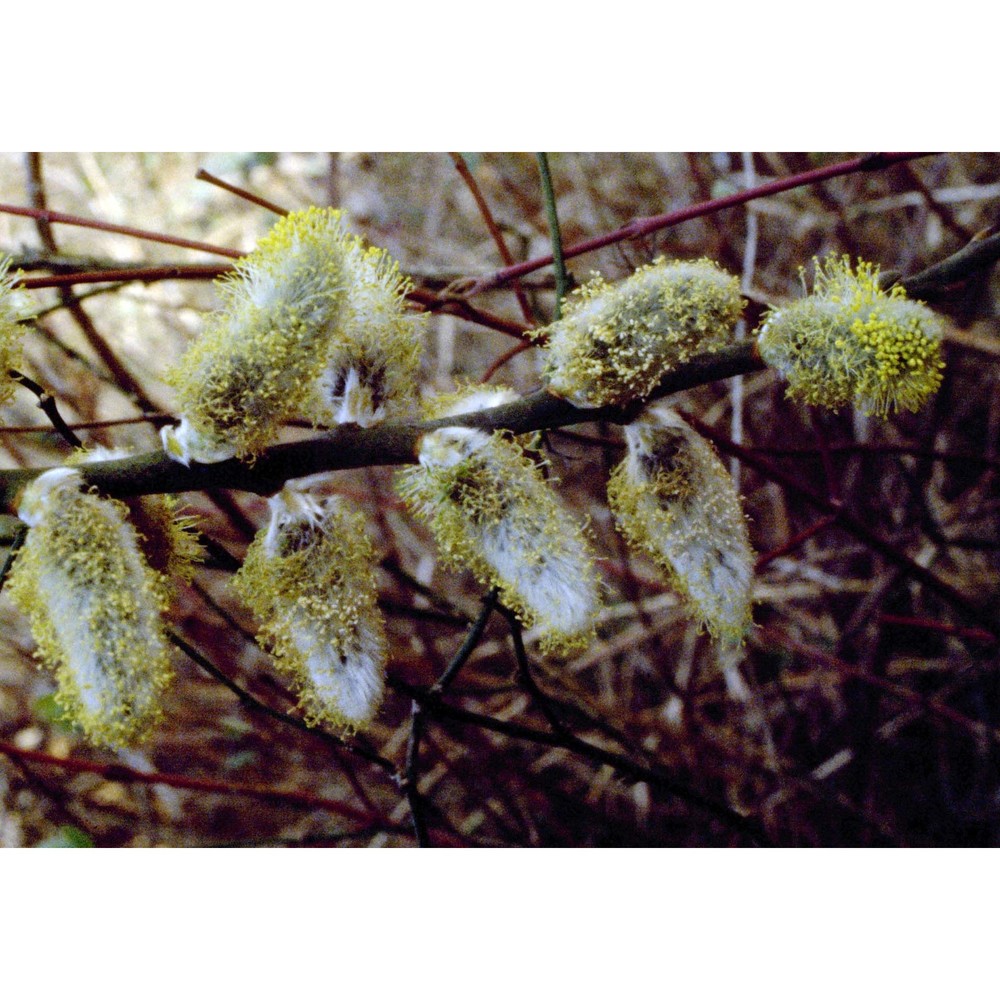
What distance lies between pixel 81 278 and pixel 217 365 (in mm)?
316

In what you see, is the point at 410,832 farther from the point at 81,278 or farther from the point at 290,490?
the point at 81,278

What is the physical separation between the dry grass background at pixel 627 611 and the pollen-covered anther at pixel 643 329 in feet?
1.33

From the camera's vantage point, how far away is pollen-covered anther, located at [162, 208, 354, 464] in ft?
1.98

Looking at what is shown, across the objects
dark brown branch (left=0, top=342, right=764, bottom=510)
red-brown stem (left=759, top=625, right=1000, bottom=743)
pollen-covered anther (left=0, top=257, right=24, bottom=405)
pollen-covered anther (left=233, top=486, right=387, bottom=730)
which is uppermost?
pollen-covered anther (left=0, top=257, right=24, bottom=405)

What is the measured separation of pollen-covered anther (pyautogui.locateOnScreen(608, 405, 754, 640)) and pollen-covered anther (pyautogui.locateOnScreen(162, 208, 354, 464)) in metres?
0.26

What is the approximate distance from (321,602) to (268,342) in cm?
20

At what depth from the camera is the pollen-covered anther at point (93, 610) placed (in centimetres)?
59

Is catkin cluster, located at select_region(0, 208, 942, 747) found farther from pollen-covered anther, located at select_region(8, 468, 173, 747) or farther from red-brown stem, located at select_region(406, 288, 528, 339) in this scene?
red-brown stem, located at select_region(406, 288, 528, 339)

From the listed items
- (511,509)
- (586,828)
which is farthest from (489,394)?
(586,828)

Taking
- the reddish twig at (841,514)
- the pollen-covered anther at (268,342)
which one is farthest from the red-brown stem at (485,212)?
the pollen-covered anther at (268,342)

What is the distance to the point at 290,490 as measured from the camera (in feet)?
2.38

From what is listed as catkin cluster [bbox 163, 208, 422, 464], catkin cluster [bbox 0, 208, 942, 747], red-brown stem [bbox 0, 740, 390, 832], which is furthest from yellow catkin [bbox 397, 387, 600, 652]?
red-brown stem [bbox 0, 740, 390, 832]

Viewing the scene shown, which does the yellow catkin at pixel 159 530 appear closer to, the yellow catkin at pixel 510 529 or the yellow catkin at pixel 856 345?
the yellow catkin at pixel 510 529

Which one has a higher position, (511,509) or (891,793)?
(511,509)
